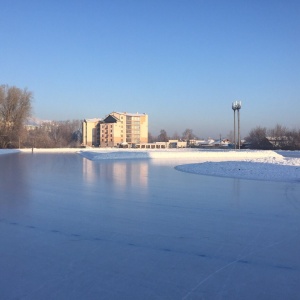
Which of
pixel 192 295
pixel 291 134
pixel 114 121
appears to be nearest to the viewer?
pixel 192 295

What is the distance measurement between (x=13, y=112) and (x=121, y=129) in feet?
173

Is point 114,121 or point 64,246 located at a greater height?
point 114,121

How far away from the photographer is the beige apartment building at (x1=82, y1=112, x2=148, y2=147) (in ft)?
384

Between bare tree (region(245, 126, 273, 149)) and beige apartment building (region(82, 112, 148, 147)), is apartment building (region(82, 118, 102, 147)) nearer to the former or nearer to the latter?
beige apartment building (region(82, 112, 148, 147))

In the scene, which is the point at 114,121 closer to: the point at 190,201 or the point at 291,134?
the point at 291,134

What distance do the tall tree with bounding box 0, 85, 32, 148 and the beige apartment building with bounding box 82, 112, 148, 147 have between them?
46.2 m

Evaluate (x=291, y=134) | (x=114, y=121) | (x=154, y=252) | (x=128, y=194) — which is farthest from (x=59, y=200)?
(x=114, y=121)

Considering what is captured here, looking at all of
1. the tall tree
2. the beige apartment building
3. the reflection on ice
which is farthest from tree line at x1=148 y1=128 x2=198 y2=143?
the reflection on ice

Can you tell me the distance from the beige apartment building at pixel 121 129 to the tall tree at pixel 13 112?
152 ft

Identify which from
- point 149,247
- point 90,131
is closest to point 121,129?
point 90,131

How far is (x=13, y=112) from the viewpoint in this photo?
69.6 meters

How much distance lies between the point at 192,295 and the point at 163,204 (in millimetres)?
5032

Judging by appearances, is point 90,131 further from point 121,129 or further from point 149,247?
point 149,247

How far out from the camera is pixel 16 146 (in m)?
67.5
